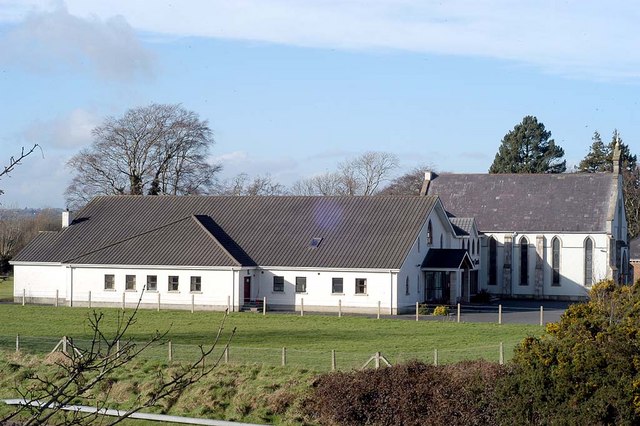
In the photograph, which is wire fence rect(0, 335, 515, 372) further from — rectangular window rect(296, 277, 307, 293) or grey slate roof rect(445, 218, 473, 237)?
grey slate roof rect(445, 218, 473, 237)

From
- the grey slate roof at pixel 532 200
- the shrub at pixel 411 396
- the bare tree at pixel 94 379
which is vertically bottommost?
the shrub at pixel 411 396

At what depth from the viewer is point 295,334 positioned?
41.7 metres

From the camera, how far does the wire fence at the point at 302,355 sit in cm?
2961

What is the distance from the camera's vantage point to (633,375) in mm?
22047

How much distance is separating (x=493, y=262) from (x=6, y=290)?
31997 millimetres

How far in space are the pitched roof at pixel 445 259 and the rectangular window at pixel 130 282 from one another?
1518cm

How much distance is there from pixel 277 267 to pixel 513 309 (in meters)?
13.1

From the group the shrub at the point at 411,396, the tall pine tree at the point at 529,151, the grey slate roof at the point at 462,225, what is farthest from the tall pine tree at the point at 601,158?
the shrub at the point at 411,396

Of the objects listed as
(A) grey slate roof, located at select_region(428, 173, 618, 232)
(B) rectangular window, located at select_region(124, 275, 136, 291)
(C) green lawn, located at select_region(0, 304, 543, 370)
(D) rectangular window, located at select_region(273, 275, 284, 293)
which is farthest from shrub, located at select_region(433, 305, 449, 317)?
(A) grey slate roof, located at select_region(428, 173, 618, 232)

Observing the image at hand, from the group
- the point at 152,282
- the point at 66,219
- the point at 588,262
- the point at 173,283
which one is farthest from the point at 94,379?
the point at 588,262

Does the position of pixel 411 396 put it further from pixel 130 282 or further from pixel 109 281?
pixel 109 281

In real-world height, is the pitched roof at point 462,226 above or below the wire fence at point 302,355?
above

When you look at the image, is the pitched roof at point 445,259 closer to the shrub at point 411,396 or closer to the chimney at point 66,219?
the chimney at point 66,219

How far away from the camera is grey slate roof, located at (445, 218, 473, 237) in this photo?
64.1m
